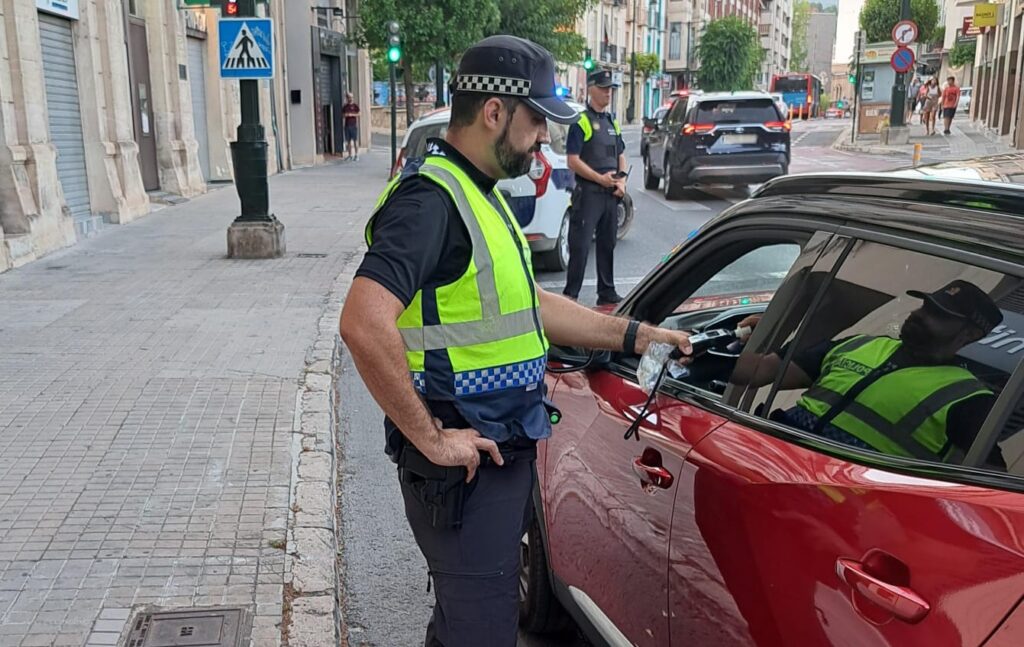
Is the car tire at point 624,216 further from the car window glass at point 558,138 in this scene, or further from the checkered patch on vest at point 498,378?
the checkered patch on vest at point 498,378

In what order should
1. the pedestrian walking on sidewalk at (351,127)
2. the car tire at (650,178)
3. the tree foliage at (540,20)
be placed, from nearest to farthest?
the car tire at (650,178)
the tree foliage at (540,20)
the pedestrian walking on sidewalk at (351,127)

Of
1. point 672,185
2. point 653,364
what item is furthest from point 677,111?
point 653,364

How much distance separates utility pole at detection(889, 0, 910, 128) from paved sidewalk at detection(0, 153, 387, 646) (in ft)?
72.6

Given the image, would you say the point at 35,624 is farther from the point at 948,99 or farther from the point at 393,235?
the point at 948,99

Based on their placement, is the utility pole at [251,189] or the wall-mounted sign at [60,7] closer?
the utility pole at [251,189]

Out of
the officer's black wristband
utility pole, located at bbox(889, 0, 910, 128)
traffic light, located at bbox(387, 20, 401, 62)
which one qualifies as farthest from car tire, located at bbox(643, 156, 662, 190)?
the officer's black wristband

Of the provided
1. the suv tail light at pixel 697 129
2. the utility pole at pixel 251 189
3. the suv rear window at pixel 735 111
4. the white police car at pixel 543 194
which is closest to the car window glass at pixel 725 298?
the white police car at pixel 543 194

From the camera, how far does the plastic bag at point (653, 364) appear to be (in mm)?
2490

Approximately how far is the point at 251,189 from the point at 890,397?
9.76 metres

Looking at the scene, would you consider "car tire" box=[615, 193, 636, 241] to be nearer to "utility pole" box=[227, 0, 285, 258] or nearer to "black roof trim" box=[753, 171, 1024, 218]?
"utility pole" box=[227, 0, 285, 258]

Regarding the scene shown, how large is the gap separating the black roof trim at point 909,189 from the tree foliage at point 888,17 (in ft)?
181

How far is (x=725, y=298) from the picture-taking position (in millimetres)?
→ 3566

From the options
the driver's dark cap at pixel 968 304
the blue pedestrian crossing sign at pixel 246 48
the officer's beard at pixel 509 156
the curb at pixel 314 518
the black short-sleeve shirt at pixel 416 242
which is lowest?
the curb at pixel 314 518

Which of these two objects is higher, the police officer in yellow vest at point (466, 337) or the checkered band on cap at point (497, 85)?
the checkered band on cap at point (497, 85)
